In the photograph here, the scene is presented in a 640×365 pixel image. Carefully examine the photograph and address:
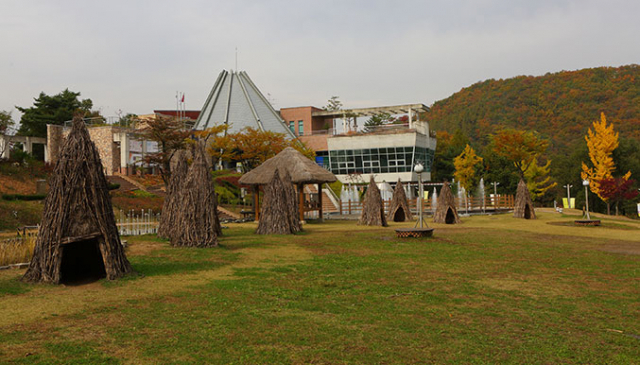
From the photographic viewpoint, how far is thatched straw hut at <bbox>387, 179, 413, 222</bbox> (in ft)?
83.7

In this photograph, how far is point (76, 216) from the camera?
847 cm

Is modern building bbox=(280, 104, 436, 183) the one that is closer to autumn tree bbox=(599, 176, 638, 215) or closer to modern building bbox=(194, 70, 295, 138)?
modern building bbox=(194, 70, 295, 138)

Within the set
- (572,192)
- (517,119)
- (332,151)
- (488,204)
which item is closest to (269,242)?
(488,204)

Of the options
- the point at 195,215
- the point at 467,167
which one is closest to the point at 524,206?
the point at 195,215

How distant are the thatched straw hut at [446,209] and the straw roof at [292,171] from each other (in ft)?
18.4

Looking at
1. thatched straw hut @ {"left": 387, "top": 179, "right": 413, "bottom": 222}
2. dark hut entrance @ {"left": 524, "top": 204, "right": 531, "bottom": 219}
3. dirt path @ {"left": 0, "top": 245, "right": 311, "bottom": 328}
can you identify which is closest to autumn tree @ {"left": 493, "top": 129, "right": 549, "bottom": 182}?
dark hut entrance @ {"left": 524, "top": 204, "right": 531, "bottom": 219}

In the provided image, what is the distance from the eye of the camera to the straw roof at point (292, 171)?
80.8ft

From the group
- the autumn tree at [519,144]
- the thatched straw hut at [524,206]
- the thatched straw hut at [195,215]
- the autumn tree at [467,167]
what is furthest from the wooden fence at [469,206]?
the thatched straw hut at [195,215]

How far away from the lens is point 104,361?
15.7ft

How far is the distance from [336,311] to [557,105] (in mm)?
66766

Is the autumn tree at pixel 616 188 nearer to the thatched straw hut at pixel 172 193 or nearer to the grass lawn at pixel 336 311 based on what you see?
the grass lawn at pixel 336 311

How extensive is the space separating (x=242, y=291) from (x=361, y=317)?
92.0 inches

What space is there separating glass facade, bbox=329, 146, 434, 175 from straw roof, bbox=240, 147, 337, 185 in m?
28.4

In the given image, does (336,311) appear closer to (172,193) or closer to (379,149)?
(172,193)
